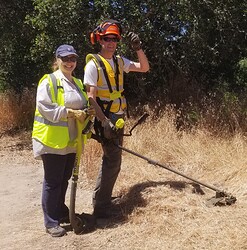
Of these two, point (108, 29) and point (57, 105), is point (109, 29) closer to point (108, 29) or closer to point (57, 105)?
point (108, 29)

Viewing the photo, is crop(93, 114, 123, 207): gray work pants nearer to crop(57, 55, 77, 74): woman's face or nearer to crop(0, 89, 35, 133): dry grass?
crop(57, 55, 77, 74): woman's face

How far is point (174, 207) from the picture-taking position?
441 cm

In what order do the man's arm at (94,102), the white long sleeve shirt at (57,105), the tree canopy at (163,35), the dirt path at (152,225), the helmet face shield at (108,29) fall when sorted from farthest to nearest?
the tree canopy at (163,35), the helmet face shield at (108,29), the man's arm at (94,102), the white long sleeve shirt at (57,105), the dirt path at (152,225)

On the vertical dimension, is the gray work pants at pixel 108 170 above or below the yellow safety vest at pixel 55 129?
below

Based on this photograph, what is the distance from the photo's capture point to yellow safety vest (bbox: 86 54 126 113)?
4.27m

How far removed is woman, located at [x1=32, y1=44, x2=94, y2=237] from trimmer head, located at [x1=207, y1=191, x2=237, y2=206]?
59.3 inches

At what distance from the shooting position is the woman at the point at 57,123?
13.2 ft

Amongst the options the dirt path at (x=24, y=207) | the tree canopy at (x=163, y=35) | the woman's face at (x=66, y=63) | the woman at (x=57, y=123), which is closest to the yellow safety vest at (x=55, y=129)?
the woman at (x=57, y=123)

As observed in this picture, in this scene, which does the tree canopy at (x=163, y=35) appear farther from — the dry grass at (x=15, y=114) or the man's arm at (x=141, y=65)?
the man's arm at (x=141, y=65)

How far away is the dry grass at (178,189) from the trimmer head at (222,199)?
0.06 m

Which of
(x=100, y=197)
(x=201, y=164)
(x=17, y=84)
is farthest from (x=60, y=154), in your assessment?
(x=17, y=84)

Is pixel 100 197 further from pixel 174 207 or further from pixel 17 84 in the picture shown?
pixel 17 84

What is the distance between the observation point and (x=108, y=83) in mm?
4305

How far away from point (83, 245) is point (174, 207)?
0.98 metres
